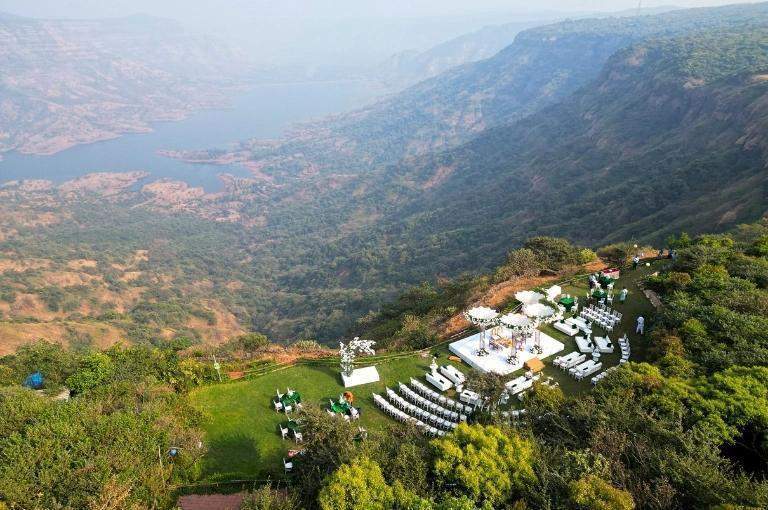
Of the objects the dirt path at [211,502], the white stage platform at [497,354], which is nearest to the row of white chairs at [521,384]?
→ the white stage platform at [497,354]

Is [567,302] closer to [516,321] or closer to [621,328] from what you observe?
[621,328]

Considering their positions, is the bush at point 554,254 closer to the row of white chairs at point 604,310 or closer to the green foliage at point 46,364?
the row of white chairs at point 604,310

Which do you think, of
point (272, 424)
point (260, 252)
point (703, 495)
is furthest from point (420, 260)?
point (703, 495)

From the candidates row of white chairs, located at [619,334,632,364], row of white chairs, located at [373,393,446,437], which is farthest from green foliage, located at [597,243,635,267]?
row of white chairs, located at [373,393,446,437]

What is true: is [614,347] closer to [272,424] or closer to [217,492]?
[272,424]

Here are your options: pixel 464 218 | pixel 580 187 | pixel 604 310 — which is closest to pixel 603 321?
pixel 604 310

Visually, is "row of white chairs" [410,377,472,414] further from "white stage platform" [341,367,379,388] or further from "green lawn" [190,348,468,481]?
"white stage platform" [341,367,379,388]
